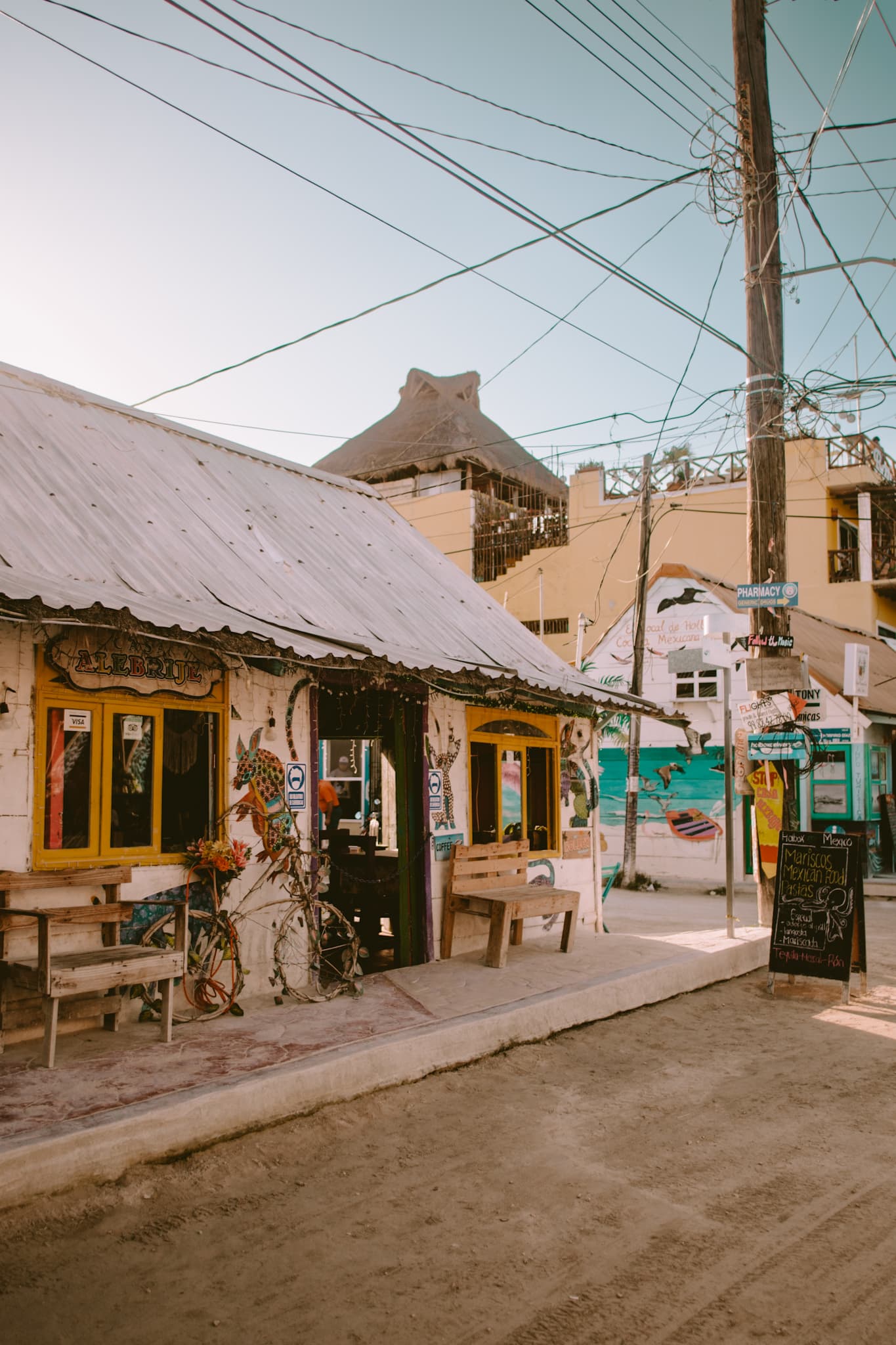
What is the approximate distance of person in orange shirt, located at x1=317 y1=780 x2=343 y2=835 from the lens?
443 inches

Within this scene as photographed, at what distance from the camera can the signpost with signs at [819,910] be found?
352 inches

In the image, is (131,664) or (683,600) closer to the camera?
(131,664)

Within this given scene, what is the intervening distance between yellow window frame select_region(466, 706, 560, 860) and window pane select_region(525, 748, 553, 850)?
0.08ft

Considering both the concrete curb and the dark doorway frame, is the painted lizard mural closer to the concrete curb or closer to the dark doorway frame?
the dark doorway frame

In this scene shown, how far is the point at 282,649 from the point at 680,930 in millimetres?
7653

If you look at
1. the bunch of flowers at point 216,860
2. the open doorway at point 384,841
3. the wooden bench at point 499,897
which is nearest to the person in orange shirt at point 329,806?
the open doorway at point 384,841

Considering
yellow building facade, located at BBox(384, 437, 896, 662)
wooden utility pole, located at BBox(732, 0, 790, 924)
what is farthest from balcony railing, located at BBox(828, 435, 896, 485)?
wooden utility pole, located at BBox(732, 0, 790, 924)

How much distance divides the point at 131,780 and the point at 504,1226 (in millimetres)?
4035

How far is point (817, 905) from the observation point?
916cm

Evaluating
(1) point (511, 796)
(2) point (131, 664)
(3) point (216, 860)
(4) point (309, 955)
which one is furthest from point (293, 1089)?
(1) point (511, 796)

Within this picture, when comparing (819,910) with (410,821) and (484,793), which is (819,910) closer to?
(484,793)

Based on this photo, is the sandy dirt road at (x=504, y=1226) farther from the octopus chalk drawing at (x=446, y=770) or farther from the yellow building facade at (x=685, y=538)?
the yellow building facade at (x=685, y=538)

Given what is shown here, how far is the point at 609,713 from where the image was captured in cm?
1220

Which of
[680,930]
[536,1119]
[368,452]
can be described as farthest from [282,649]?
[368,452]
